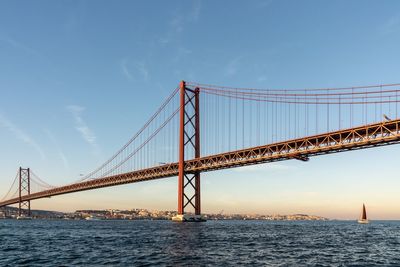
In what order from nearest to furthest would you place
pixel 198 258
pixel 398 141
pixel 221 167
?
pixel 198 258 → pixel 398 141 → pixel 221 167

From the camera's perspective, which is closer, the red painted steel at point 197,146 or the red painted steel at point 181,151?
the red painted steel at point 181,151

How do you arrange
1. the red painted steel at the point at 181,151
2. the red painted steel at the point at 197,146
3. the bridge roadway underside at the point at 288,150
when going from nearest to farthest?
the bridge roadway underside at the point at 288,150
the red painted steel at the point at 181,151
the red painted steel at the point at 197,146

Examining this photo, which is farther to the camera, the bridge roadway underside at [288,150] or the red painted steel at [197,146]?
the red painted steel at [197,146]

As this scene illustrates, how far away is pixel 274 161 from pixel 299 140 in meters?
6.81

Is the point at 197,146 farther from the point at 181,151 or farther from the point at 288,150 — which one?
the point at 288,150

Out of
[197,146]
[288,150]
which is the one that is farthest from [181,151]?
[288,150]

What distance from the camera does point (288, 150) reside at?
62.0 m

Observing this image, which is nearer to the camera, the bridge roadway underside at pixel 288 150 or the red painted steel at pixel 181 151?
the bridge roadway underside at pixel 288 150

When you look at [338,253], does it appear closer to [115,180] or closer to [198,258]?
[198,258]

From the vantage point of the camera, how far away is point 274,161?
2552 inches

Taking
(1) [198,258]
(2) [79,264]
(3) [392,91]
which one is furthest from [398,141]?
(2) [79,264]

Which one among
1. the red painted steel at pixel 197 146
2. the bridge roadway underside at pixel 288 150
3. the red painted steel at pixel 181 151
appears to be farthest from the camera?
the red painted steel at pixel 197 146

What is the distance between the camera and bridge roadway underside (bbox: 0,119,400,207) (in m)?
49.9

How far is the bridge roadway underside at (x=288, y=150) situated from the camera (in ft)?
164
